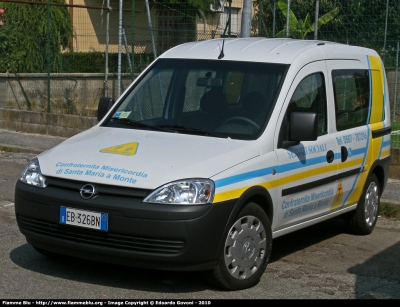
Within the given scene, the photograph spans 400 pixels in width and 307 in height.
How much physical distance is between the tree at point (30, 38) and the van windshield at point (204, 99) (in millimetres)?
9729

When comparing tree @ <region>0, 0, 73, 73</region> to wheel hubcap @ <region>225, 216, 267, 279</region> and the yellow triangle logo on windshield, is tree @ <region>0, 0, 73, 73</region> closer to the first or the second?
the yellow triangle logo on windshield

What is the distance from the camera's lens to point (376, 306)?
17.7 ft

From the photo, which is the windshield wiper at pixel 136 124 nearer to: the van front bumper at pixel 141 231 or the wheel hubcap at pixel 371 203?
the van front bumper at pixel 141 231

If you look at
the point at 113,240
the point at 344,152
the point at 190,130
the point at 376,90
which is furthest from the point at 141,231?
the point at 376,90

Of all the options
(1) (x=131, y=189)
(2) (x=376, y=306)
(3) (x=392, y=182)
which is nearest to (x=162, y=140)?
(1) (x=131, y=189)

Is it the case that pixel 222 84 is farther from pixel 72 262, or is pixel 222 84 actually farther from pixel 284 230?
pixel 72 262

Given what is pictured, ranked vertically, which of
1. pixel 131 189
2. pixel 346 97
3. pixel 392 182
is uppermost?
pixel 346 97

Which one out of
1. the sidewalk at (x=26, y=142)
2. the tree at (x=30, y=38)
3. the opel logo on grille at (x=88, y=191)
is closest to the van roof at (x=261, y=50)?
the opel logo on grille at (x=88, y=191)

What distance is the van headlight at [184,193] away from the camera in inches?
204

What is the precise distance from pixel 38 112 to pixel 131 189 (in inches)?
429

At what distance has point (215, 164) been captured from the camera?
5.41 m

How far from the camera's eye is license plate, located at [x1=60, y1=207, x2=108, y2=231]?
5.26 m

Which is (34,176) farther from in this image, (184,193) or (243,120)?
(243,120)

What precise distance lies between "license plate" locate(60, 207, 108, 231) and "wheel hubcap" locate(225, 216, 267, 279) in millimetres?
925
